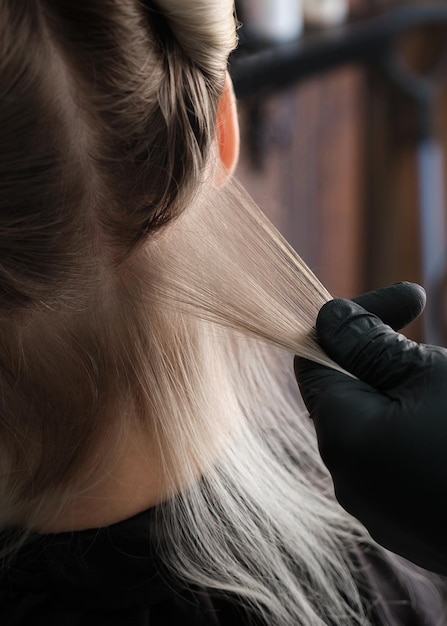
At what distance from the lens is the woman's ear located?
1.86 ft

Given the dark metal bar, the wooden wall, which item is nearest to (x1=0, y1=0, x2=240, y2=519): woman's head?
the dark metal bar

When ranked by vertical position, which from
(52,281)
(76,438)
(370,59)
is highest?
(370,59)

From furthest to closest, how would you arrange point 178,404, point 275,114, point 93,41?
point 275,114 → point 178,404 → point 93,41

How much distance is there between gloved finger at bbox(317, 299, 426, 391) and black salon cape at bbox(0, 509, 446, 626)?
211mm

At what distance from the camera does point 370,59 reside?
5.96 feet

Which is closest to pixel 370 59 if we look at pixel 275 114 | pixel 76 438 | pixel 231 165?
pixel 275 114

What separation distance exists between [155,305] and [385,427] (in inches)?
7.6

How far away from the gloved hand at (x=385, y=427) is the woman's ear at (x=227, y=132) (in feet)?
0.51

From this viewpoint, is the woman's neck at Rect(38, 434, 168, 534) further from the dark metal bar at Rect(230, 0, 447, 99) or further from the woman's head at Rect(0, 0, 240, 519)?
the dark metal bar at Rect(230, 0, 447, 99)

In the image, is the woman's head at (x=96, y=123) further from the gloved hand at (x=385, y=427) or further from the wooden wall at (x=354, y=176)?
the wooden wall at (x=354, y=176)

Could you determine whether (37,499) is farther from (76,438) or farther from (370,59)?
(370,59)

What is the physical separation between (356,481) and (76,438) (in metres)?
0.23

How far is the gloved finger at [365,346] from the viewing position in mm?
484

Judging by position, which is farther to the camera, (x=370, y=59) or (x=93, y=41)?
(x=370, y=59)
